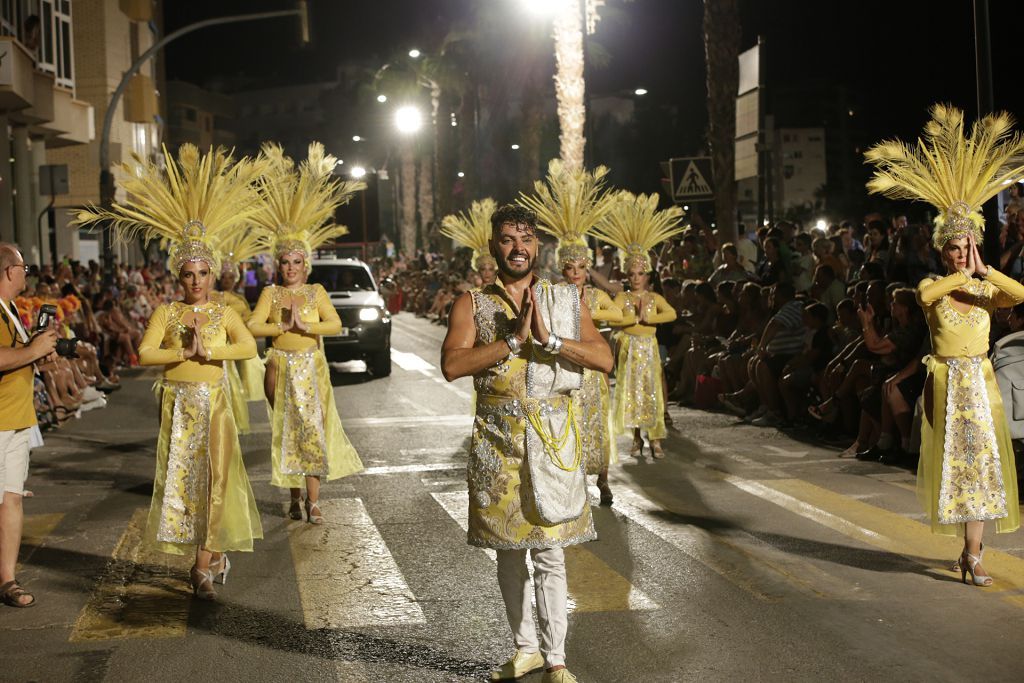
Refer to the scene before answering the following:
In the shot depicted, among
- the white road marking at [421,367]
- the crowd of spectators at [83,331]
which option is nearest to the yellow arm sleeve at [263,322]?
the crowd of spectators at [83,331]

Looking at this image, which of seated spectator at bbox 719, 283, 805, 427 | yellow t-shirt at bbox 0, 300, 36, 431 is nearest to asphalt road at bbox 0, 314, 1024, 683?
yellow t-shirt at bbox 0, 300, 36, 431

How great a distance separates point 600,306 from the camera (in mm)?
10594

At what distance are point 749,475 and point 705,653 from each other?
5.38 m

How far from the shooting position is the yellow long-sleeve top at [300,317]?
9.75 m

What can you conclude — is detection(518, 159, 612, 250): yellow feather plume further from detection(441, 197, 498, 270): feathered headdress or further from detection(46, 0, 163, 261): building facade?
detection(46, 0, 163, 261): building facade

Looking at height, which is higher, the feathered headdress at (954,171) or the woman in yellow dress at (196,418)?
the feathered headdress at (954,171)

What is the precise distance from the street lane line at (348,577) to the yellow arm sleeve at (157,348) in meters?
1.56

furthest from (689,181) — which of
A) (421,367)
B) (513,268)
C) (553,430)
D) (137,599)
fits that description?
(553,430)

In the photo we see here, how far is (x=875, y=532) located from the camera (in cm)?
888

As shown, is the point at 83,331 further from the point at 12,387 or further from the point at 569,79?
the point at 569,79

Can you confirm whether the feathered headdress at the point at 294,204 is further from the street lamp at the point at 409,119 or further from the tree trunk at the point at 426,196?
the tree trunk at the point at 426,196

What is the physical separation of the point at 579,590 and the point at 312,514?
2941 millimetres

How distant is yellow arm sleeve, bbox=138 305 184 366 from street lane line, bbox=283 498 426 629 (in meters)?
1.56

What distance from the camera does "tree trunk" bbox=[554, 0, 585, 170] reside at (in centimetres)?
2828
